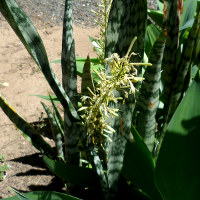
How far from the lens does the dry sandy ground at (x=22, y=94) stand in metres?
1.41

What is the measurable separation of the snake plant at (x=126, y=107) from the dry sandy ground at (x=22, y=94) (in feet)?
1.61

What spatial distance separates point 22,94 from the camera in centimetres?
212

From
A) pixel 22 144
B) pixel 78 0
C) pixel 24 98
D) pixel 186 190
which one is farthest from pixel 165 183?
pixel 78 0

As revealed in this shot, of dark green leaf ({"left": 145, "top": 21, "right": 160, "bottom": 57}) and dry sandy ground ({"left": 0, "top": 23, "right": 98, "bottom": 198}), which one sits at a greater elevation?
dark green leaf ({"left": 145, "top": 21, "right": 160, "bottom": 57})

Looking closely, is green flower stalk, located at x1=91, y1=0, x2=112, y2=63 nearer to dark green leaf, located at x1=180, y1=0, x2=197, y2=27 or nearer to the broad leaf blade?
the broad leaf blade

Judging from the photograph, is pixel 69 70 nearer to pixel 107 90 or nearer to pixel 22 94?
pixel 107 90

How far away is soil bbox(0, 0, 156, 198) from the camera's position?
4.64 ft

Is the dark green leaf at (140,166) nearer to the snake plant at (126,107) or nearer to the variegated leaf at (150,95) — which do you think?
the snake plant at (126,107)

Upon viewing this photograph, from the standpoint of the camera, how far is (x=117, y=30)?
697mm

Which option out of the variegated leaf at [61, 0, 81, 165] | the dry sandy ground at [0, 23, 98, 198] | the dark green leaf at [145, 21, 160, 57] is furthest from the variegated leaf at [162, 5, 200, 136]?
the dry sandy ground at [0, 23, 98, 198]

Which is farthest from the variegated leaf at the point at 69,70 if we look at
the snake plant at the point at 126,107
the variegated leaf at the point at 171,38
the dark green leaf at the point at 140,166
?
the variegated leaf at the point at 171,38

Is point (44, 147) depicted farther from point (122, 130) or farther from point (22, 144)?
point (22, 144)

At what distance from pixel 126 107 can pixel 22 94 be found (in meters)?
1.50

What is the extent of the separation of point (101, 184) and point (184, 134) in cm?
32
